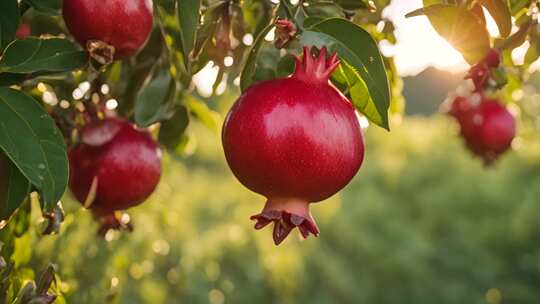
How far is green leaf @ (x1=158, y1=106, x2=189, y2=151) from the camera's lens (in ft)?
3.67

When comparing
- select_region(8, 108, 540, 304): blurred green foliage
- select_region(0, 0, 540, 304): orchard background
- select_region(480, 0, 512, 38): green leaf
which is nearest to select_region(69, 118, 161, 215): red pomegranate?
select_region(0, 0, 540, 304): orchard background

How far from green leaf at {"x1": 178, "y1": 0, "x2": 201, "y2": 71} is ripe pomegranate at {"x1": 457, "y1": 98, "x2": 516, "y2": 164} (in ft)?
3.14

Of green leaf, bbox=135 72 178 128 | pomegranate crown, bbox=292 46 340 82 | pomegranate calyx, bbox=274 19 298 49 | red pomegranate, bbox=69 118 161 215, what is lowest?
red pomegranate, bbox=69 118 161 215

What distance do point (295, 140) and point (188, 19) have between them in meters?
0.12

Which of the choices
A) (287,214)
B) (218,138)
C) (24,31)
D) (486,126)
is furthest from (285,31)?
(218,138)

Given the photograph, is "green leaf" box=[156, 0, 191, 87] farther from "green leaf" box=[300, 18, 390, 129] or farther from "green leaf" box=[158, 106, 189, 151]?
"green leaf" box=[300, 18, 390, 129]

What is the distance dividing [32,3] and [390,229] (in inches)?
197

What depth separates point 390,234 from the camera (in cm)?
565

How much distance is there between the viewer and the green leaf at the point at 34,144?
0.70 metres

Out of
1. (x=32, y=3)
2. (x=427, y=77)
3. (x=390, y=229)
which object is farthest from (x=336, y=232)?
(x=427, y=77)

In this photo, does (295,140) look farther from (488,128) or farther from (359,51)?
(488,128)

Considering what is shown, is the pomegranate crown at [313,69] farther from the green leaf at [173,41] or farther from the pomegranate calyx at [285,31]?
the green leaf at [173,41]

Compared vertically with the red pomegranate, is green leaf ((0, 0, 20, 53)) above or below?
above

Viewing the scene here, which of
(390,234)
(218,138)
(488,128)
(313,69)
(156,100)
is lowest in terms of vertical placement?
(390,234)
